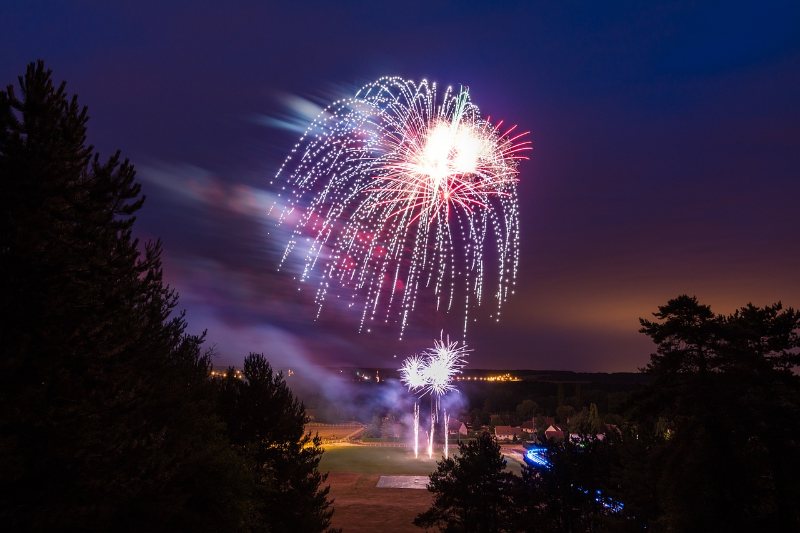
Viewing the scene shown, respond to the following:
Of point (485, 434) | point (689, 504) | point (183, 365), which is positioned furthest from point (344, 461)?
point (689, 504)

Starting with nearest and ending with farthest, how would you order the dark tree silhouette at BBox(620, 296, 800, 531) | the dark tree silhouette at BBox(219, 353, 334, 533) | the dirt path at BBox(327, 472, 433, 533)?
the dark tree silhouette at BBox(620, 296, 800, 531) < the dark tree silhouette at BBox(219, 353, 334, 533) < the dirt path at BBox(327, 472, 433, 533)

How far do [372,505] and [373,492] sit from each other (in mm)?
6257

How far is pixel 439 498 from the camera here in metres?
23.0

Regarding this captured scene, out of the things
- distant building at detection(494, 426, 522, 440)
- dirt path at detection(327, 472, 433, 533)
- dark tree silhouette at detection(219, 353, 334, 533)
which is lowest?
dirt path at detection(327, 472, 433, 533)

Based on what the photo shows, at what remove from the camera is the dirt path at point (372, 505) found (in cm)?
3975

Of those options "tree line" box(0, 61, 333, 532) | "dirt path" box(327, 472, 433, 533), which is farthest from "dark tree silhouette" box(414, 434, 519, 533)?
"dirt path" box(327, 472, 433, 533)

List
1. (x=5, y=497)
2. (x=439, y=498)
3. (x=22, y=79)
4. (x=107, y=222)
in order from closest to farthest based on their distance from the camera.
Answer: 1. (x=5, y=497)
2. (x=22, y=79)
3. (x=107, y=222)
4. (x=439, y=498)

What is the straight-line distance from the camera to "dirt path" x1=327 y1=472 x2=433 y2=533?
3975 centimetres

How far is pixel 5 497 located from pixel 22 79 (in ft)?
25.1

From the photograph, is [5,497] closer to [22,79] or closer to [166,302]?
[22,79]

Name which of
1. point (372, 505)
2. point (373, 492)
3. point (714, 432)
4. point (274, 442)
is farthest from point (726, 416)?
point (373, 492)

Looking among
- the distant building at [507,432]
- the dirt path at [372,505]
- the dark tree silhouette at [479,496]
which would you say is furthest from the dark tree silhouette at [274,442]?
the distant building at [507,432]

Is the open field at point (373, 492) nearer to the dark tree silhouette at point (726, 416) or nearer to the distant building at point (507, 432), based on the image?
the distant building at point (507, 432)

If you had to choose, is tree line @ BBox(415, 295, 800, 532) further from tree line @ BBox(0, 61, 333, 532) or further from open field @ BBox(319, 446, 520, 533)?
open field @ BBox(319, 446, 520, 533)
